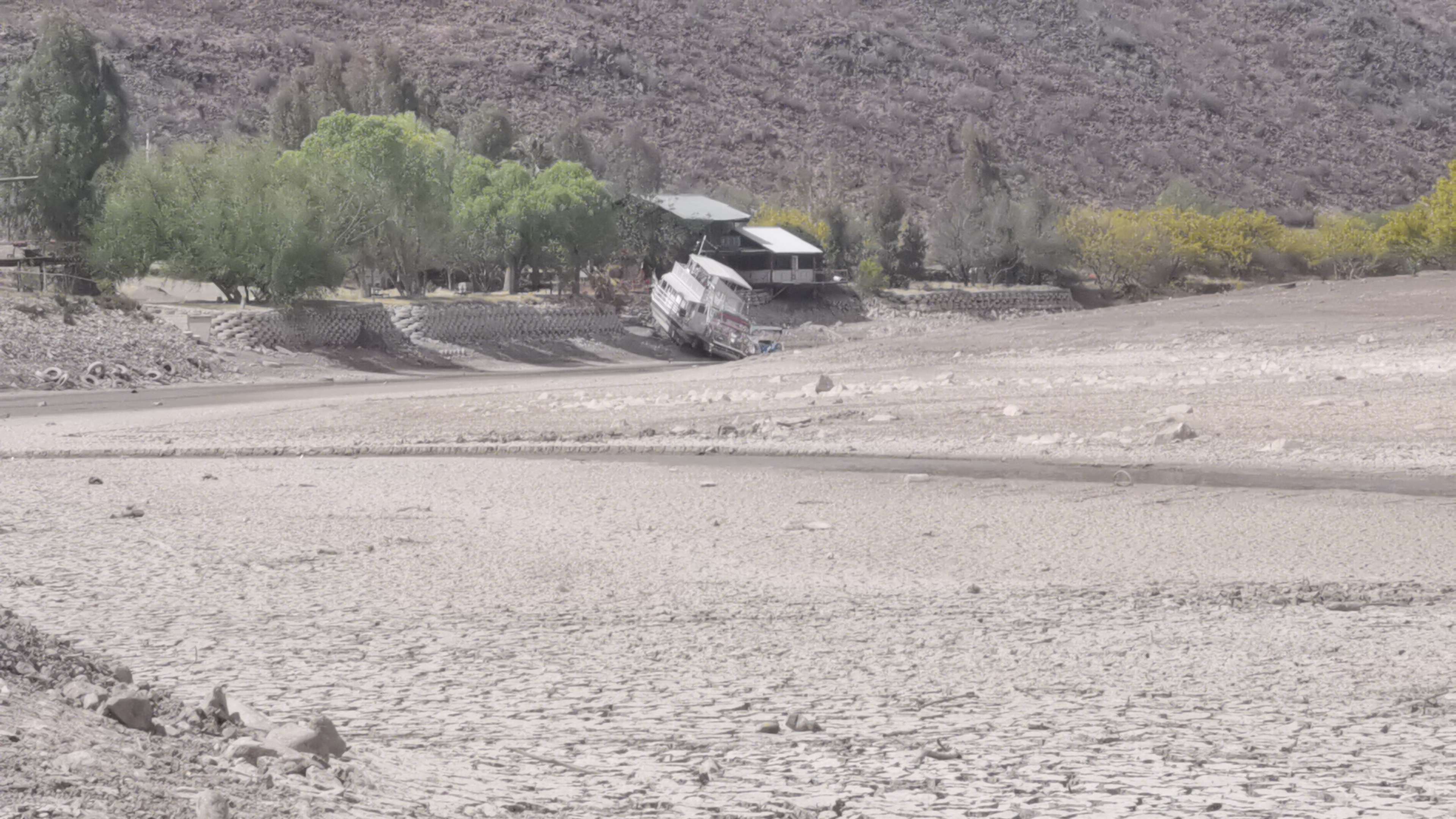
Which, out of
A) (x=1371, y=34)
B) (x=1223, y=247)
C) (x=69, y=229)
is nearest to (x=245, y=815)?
(x=69, y=229)

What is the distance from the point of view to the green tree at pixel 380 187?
48.4m

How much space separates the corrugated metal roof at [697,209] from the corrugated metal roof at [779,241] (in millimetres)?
871

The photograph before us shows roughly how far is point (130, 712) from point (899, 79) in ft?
403

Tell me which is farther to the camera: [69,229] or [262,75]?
[262,75]

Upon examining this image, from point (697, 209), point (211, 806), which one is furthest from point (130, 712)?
point (697, 209)

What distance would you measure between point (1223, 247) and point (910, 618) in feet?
276

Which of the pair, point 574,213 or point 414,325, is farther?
point 574,213

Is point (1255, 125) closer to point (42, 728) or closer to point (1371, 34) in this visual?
point (1371, 34)

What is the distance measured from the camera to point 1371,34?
5645 inches

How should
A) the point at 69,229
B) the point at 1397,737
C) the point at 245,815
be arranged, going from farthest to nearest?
the point at 69,229 → the point at 1397,737 → the point at 245,815

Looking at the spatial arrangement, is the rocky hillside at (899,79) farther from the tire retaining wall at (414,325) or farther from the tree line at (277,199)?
the tire retaining wall at (414,325)

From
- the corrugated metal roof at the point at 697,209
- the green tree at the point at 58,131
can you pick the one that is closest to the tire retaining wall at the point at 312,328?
the green tree at the point at 58,131

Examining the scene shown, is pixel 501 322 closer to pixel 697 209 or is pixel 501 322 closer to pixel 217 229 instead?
pixel 217 229

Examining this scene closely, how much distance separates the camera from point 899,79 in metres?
124
